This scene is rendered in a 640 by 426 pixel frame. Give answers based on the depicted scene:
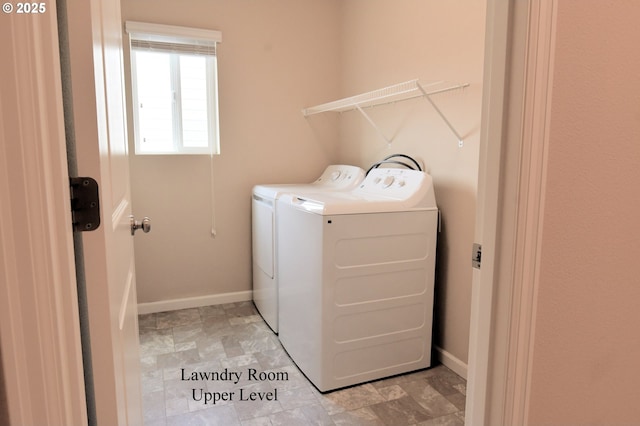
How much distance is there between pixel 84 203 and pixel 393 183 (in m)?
1.98

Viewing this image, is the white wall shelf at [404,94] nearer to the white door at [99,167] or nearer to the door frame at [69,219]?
the door frame at [69,219]

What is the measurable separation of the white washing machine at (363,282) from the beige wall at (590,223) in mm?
1208

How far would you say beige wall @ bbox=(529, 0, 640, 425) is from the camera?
0.80 metres

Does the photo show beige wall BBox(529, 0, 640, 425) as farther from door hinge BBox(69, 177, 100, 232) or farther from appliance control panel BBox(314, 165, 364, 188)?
appliance control panel BBox(314, 165, 364, 188)

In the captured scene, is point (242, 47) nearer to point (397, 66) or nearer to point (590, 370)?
point (397, 66)


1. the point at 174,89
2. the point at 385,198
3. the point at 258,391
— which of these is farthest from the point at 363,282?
the point at 174,89

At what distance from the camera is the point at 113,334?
2.23 feet

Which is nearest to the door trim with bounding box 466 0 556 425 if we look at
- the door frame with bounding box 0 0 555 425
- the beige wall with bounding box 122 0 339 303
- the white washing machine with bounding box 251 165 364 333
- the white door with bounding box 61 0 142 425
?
the door frame with bounding box 0 0 555 425

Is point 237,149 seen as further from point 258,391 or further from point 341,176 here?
point 258,391

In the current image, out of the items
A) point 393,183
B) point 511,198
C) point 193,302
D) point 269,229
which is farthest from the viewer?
point 193,302

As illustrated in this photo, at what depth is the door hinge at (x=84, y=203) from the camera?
570 millimetres

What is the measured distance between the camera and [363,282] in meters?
2.09

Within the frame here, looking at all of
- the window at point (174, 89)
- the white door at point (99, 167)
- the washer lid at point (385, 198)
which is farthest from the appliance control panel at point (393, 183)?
the white door at point (99, 167)

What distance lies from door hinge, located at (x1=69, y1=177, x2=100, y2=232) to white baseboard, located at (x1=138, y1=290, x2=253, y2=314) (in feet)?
9.05
